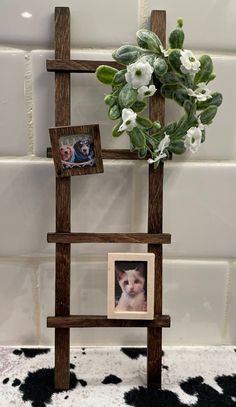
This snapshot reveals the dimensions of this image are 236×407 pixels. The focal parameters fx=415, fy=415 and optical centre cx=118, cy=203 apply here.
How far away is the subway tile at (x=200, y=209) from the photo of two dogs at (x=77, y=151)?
16cm

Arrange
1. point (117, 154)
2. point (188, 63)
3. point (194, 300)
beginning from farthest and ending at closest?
point (194, 300) → point (117, 154) → point (188, 63)

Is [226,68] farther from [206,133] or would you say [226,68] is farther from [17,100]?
[17,100]

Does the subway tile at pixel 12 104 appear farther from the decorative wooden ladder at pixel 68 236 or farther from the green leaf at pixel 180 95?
the green leaf at pixel 180 95

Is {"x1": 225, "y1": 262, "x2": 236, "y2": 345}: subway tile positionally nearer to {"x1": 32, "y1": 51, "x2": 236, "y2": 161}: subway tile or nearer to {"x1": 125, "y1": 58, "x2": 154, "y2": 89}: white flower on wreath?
{"x1": 32, "y1": 51, "x2": 236, "y2": 161}: subway tile

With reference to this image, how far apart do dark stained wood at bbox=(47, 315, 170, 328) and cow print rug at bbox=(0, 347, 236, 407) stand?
11cm

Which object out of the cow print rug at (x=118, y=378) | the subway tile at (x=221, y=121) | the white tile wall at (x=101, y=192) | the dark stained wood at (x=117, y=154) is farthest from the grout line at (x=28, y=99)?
the cow print rug at (x=118, y=378)

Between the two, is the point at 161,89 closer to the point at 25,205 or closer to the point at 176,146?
the point at 176,146

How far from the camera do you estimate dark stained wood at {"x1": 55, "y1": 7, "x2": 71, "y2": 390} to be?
Result: 0.66 m

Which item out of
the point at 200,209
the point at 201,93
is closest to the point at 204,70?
the point at 201,93

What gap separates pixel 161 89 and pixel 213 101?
8cm

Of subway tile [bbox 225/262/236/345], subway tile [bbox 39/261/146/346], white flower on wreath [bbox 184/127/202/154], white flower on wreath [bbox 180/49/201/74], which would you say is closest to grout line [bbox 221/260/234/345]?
subway tile [bbox 225/262/236/345]

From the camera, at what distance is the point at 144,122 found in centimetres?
63

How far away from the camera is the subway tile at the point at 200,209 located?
0.74 m

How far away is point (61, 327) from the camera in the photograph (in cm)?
66
